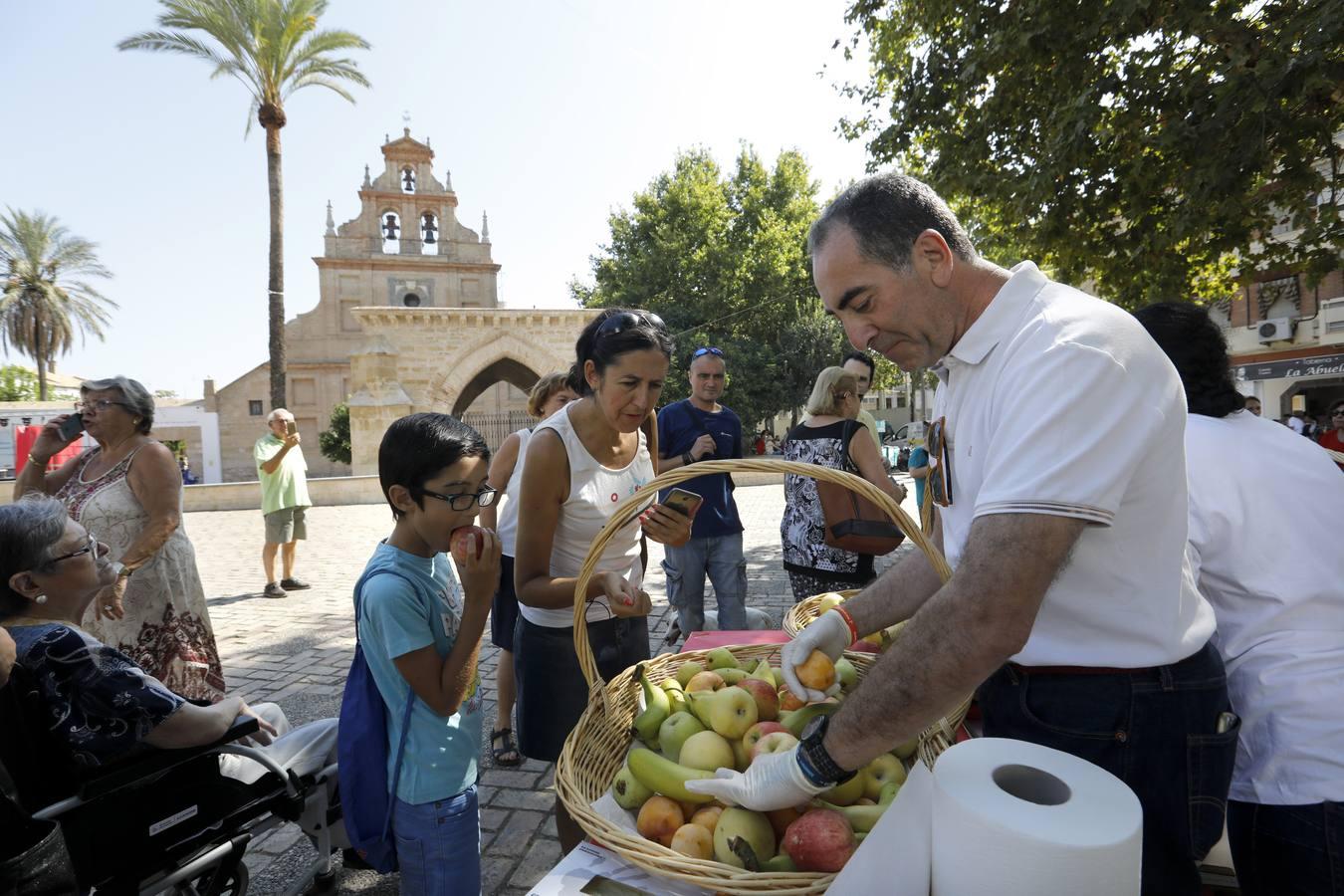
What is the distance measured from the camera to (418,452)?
1.94 m

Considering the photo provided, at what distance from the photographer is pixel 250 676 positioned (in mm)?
4977

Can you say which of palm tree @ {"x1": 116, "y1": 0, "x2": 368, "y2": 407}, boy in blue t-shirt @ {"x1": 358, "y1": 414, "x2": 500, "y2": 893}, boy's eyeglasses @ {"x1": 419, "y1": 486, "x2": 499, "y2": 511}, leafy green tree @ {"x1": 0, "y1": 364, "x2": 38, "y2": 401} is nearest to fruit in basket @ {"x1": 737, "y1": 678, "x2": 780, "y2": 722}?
boy in blue t-shirt @ {"x1": 358, "y1": 414, "x2": 500, "y2": 893}

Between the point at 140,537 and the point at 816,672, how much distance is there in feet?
10.8

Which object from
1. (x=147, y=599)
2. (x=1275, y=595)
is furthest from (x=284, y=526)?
(x=1275, y=595)

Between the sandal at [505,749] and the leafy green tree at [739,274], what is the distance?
23629 mm

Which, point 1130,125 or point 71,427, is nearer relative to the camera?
point 71,427

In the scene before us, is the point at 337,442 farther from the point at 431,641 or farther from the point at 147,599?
the point at 431,641

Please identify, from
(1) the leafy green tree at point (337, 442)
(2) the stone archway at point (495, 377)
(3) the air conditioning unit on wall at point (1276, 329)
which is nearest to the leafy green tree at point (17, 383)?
(1) the leafy green tree at point (337, 442)

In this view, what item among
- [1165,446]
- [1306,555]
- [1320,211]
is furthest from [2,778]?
[1320,211]

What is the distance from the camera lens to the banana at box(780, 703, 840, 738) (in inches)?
59.0

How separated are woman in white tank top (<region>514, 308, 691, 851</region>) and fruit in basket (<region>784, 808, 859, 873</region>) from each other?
3.64 ft

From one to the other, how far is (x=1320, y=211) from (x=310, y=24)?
20785 mm

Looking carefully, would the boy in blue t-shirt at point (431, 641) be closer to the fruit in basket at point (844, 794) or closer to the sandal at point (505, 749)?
the fruit in basket at point (844, 794)

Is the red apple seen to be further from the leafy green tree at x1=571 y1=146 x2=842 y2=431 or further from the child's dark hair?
the leafy green tree at x1=571 y1=146 x2=842 y2=431
